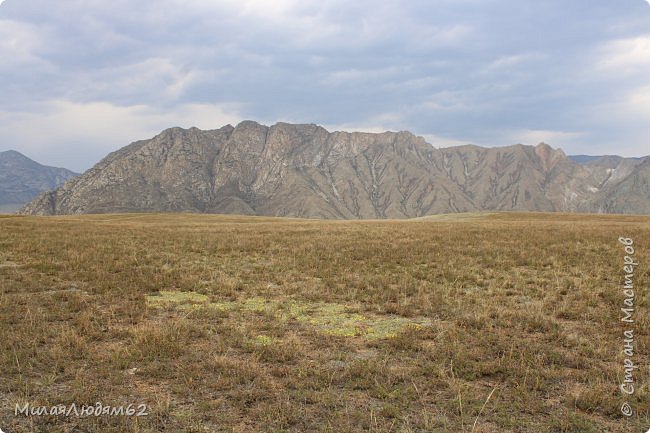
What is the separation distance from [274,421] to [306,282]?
10.3 metres

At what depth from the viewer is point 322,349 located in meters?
9.46

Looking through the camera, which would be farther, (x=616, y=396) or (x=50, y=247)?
(x=50, y=247)

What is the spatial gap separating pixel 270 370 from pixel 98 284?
9786 mm

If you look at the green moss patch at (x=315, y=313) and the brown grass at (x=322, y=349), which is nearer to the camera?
the brown grass at (x=322, y=349)

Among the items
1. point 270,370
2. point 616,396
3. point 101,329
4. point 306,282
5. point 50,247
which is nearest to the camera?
point 616,396

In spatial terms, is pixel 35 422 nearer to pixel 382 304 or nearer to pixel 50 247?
pixel 382 304

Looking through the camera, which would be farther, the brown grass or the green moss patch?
the green moss patch

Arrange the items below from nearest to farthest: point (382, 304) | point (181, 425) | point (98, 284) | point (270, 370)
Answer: point (181, 425), point (270, 370), point (382, 304), point (98, 284)

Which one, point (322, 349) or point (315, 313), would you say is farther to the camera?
point (315, 313)

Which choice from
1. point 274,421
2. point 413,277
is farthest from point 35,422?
point 413,277

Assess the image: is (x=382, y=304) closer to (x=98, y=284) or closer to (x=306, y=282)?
(x=306, y=282)

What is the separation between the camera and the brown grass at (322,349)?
667 centimetres

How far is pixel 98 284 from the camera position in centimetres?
1490

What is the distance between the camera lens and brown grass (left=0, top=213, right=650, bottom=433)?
667 centimetres
